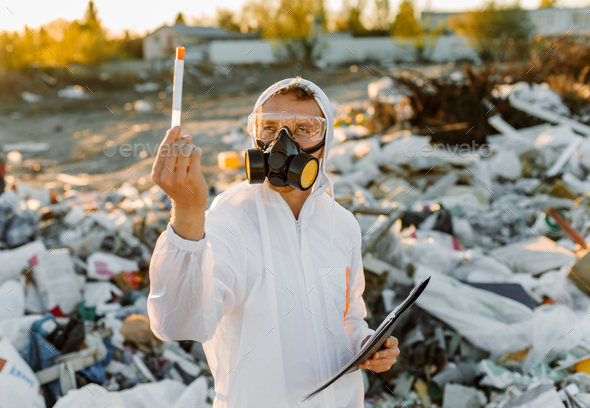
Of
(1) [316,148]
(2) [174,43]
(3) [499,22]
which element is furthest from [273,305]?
(3) [499,22]

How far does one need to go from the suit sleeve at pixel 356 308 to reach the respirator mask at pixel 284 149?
1.04 feet

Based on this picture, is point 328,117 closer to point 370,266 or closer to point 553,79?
point 370,266

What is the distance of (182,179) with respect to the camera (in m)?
0.87

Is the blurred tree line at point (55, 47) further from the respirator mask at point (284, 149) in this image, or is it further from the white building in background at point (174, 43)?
the respirator mask at point (284, 149)

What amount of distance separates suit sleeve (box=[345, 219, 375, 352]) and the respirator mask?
0.32 m

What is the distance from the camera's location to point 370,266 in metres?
3.16

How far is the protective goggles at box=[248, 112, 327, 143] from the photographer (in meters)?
1.54

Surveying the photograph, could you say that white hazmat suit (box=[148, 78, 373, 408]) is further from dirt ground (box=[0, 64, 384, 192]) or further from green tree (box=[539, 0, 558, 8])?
green tree (box=[539, 0, 558, 8])

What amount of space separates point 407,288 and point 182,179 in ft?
8.32

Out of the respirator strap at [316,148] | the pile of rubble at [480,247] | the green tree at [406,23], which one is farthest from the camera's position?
the green tree at [406,23]

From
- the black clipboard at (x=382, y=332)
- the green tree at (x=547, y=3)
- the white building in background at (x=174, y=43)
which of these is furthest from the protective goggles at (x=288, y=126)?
the green tree at (x=547, y=3)

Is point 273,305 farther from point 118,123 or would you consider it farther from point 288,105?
point 118,123

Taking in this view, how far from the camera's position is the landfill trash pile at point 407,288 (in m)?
2.47

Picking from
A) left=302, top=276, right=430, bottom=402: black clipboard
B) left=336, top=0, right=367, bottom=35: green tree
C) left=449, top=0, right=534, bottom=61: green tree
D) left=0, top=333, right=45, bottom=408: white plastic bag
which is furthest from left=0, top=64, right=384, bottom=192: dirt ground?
left=336, top=0, right=367, bottom=35: green tree
